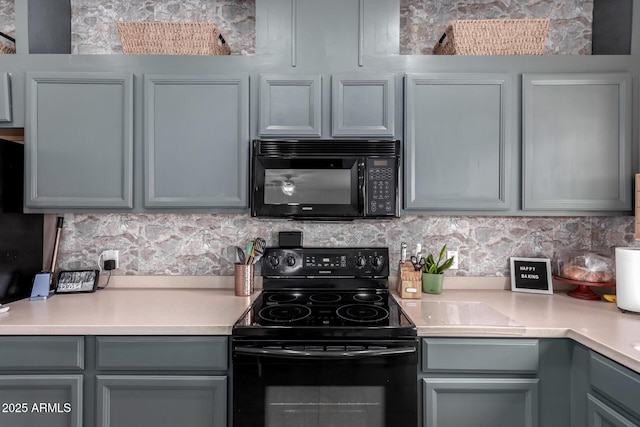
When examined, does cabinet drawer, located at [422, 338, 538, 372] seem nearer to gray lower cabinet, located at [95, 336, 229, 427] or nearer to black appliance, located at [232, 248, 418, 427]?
black appliance, located at [232, 248, 418, 427]

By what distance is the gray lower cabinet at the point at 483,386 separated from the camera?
142 centimetres

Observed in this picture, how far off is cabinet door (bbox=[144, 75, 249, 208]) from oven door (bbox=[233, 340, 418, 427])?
810mm

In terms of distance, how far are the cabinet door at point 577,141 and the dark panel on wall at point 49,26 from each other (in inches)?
104

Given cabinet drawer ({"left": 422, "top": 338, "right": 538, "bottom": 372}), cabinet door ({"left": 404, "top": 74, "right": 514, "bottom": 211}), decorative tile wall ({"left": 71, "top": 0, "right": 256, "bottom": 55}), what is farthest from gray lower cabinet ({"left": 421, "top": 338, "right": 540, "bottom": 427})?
decorative tile wall ({"left": 71, "top": 0, "right": 256, "bottom": 55})

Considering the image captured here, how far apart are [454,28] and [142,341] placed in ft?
7.00

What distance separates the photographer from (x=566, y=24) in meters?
2.15

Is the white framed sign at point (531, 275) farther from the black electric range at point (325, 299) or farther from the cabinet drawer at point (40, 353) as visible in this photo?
the cabinet drawer at point (40, 353)

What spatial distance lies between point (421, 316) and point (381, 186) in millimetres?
662

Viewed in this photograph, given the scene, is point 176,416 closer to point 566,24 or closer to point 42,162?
point 42,162

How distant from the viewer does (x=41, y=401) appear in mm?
1434

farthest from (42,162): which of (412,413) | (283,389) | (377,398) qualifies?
(412,413)

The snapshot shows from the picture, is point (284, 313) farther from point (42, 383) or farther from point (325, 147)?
point (42, 383)

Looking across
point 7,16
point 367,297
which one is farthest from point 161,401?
point 7,16

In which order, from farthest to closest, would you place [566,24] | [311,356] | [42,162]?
1. [566,24]
2. [42,162]
3. [311,356]
